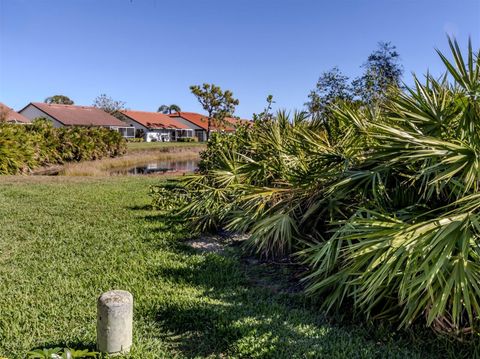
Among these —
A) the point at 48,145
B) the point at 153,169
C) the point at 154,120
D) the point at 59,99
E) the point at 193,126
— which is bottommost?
the point at 153,169

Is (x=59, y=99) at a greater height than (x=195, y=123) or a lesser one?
greater

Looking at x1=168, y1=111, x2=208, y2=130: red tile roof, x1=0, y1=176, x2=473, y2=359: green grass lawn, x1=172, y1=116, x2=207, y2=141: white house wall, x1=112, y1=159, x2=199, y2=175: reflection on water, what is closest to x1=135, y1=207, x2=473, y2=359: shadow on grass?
x1=0, y1=176, x2=473, y2=359: green grass lawn

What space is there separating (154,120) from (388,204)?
63730 millimetres

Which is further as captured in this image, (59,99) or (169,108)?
(169,108)

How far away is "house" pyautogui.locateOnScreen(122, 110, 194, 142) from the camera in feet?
203

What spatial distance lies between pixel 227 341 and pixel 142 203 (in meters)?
6.85

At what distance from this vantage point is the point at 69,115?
166 feet

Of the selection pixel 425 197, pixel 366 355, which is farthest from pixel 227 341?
pixel 425 197

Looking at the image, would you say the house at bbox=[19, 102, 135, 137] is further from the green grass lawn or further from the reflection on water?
the green grass lawn

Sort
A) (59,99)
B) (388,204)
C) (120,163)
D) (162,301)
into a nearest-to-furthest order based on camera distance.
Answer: (162,301) < (388,204) < (120,163) < (59,99)

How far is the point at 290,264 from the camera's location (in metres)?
5.40

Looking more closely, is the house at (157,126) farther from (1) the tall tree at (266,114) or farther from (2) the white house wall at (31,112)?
(1) the tall tree at (266,114)

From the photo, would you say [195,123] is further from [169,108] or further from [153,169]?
[153,169]

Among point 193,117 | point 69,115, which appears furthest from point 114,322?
point 193,117
